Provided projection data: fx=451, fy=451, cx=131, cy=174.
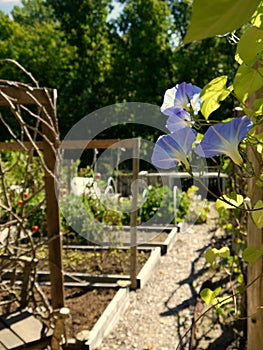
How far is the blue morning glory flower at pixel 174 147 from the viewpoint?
1.65ft

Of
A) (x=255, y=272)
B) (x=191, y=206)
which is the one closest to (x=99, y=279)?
(x=255, y=272)

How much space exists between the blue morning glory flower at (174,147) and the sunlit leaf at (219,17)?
0.31 m

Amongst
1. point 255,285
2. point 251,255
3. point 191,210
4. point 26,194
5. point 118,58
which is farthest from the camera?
point 118,58

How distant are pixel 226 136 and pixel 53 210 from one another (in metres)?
2.12

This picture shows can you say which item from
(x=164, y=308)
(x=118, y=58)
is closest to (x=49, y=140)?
(x=164, y=308)

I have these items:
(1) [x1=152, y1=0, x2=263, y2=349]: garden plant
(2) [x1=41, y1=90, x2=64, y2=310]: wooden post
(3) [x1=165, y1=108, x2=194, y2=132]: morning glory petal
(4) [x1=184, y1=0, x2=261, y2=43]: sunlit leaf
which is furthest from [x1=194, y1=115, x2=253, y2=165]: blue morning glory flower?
(2) [x1=41, y1=90, x2=64, y2=310]: wooden post

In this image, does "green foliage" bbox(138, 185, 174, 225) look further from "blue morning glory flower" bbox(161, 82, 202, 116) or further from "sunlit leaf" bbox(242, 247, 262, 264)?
"blue morning glory flower" bbox(161, 82, 202, 116)

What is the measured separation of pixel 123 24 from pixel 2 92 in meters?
13.8

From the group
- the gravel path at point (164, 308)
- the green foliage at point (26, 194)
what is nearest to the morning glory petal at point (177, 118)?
the gravel path at point (164, 308)

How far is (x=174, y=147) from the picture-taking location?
20.3 inches

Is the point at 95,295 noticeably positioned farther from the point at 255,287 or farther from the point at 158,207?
the point at 158,207

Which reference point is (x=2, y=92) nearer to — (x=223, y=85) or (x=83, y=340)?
(x=83, y=340)

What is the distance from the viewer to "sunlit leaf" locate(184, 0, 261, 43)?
0.19 meters

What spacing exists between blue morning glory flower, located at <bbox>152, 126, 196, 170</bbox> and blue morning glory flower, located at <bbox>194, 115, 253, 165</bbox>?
37mm
